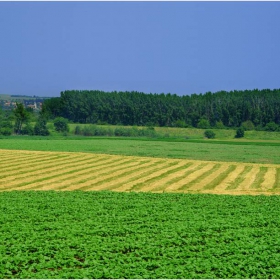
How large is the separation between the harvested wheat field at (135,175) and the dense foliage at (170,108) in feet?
223

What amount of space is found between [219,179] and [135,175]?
5480mm

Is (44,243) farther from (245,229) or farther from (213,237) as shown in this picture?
(245,229)

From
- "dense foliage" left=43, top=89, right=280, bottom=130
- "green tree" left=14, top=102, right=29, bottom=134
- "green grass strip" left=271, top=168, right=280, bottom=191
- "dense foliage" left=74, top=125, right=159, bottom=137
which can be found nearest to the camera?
"green grass strip" left=271, top=168, right=280, bottom=191

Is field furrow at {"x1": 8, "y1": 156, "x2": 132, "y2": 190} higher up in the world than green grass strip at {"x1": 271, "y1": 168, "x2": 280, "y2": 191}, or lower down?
lower down

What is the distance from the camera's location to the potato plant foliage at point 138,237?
12305mm

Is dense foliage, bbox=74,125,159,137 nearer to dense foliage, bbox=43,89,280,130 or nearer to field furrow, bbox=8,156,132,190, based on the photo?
dense foliage, bbox=43,89,280,130

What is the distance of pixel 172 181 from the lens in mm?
29234

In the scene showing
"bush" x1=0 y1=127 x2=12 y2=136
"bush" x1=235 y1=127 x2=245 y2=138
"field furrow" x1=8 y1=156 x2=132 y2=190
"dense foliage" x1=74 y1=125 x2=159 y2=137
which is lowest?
"field furrow" x1=8 y1=156 x2=132 y2=190

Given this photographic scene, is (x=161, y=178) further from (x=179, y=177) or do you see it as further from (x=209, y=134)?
(x=209, y=134)

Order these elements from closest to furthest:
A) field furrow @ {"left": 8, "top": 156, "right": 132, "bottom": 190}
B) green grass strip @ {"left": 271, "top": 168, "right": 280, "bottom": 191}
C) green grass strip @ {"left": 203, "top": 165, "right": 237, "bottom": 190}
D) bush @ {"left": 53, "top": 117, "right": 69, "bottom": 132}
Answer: field furrow @ {"left": 8, "top": 156, "right": 132, "bottom": 190} → green grass strip @ {"left": 203, "top": 165, "right": 237, "bottom": 190} → green grass strip @ {"left": 271, "top": 168, "right": 280, "bottom": 191} → bush @ {"left": 53, "top": 117, "right": 69, "bottom": 132}

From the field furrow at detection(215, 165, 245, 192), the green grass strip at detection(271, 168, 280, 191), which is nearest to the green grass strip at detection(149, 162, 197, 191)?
the field furrow at detection(215, 165, 245, 192)

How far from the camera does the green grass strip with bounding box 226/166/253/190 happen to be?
27602 millimetres

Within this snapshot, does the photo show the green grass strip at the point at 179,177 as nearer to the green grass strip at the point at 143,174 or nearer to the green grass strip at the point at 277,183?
the green grass strip at the point at 143,174

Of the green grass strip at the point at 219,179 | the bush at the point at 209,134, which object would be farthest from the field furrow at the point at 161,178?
the bush at the point at 209,134
